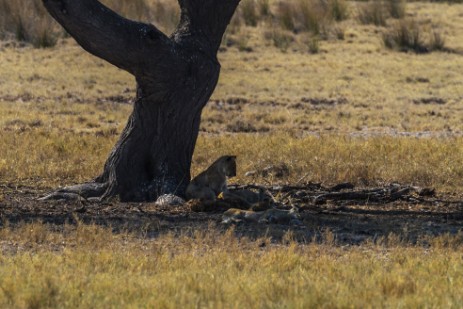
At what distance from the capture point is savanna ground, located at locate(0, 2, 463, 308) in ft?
24.6

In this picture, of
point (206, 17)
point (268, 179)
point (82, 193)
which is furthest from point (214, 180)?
point (268, 179)

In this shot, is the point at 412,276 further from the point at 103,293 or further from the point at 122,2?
the point at 122,2

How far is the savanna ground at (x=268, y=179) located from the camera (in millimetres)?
7492

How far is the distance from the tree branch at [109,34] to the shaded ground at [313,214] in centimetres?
147

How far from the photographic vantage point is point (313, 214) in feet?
36.0

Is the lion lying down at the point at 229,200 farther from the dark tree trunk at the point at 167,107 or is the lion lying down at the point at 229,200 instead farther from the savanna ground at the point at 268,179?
the dark tree trunk at the point at 167,107

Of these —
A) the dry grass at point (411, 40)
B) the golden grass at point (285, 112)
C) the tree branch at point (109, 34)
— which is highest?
the tree branch at point (109, 34)

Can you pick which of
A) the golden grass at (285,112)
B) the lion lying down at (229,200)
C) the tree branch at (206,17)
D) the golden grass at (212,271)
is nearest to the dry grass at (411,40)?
the golden grass at (285,112)

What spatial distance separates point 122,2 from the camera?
28547 mm

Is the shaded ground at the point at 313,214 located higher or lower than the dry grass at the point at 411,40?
lower

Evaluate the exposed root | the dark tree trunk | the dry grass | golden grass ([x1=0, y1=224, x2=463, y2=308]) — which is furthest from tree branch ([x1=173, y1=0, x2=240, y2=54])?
the dry grass

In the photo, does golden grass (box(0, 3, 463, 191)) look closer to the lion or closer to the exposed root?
the exposed root

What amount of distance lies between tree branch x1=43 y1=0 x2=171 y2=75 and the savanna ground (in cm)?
148

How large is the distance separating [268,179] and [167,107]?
220 centimetres
